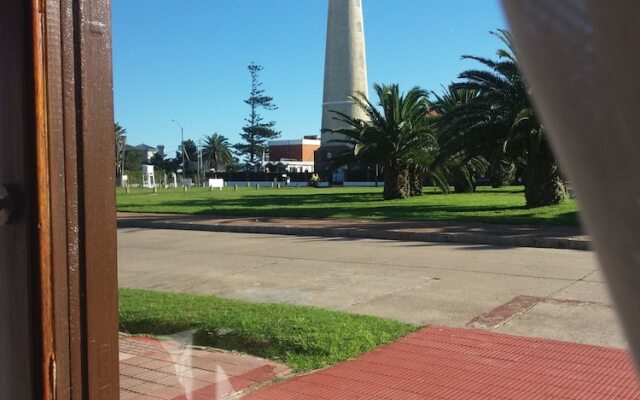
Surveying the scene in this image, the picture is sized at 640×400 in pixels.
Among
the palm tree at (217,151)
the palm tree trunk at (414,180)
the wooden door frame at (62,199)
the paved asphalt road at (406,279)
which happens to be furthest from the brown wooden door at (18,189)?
the palm tree at (217,151)

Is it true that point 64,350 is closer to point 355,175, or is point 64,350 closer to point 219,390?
point 219,390

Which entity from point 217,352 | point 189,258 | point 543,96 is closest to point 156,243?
point 189,258

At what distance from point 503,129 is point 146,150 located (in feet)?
357

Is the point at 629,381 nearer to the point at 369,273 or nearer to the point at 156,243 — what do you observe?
the point at 369,273

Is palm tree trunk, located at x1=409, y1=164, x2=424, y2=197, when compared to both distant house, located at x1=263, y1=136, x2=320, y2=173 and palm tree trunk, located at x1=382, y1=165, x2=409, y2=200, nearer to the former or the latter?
palm tree trunk, located at x1=382, y1=165, x2=409, y2=200

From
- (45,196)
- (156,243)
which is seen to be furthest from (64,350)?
(156,243)

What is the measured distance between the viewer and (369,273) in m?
9.68

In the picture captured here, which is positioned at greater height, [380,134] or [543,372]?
[380,134]

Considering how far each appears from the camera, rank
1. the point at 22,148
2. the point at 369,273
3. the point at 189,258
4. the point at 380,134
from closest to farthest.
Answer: the point at 22,148, the point at 369,273, the point at 189,258, the point at 380,134

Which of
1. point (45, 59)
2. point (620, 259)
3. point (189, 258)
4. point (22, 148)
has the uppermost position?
point (45, 59)

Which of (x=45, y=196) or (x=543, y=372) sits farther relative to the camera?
(x=543, y=372)

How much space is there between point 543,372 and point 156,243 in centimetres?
1132

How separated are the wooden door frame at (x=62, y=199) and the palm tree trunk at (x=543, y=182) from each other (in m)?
19.3

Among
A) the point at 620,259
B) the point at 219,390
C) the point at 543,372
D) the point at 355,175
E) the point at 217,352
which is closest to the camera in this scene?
the point at 620,259
